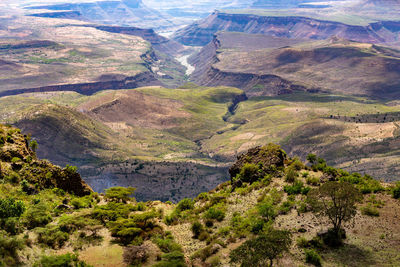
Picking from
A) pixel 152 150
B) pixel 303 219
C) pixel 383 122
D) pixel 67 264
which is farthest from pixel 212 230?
pixel 383 122

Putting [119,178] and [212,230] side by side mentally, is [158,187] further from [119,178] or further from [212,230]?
[212,230]

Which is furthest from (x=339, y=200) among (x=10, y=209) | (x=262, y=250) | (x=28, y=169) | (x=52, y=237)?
(x=28, y=169)

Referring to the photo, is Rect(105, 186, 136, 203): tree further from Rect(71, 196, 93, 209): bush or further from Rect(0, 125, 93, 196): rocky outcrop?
Rect(0, 125, 93, 196): rocky outcrop

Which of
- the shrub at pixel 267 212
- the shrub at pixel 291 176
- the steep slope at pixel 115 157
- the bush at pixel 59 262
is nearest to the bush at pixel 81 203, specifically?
the bush at pixel 59 262

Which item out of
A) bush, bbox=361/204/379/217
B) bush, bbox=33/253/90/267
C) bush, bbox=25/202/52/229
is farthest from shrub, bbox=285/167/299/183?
bush, bbox=25/202/52/229

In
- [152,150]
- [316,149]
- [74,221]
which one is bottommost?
[152,150]

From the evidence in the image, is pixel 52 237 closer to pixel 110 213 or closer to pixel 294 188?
pixel 110 213

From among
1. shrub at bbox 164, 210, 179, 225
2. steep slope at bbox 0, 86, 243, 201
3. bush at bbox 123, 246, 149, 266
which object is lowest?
steep slope at bbox 0, 86, 243, 201
